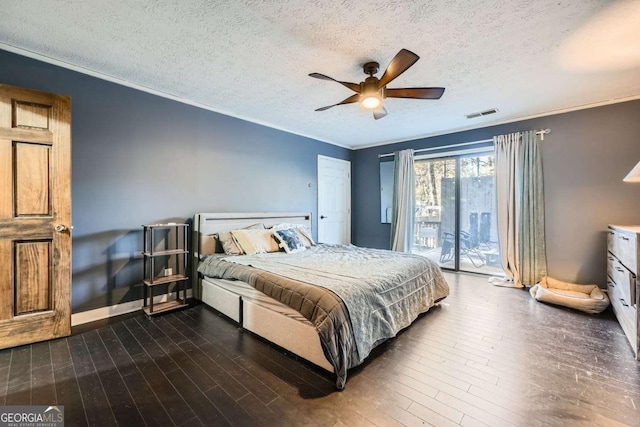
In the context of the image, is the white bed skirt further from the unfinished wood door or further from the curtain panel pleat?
the curtain panel pleat

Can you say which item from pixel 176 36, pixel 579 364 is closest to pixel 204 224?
pixel 176 36

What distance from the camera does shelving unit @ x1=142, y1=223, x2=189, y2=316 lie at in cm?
299

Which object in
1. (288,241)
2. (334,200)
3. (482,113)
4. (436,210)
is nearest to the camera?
(288,241)

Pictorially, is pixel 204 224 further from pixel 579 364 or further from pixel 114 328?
pixel 579 364

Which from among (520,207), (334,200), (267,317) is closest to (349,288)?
(267,317)

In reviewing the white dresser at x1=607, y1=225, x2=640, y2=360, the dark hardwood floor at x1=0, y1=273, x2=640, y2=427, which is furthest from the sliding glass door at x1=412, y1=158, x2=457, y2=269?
the dark hardwood floor at x1=0, y1=273, x2=640, y2=427

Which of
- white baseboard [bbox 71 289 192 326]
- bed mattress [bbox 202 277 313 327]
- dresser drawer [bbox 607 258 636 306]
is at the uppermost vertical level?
dresser drawer [bbox 607 258 636 306]

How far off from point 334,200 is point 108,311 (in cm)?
417

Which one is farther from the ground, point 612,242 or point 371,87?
point 371,87

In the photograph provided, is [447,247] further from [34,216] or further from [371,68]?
[34,216]

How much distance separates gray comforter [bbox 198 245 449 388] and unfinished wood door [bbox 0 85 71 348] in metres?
1.33

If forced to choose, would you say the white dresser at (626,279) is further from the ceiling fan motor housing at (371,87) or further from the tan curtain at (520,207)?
the ceiling fan motor housing at (371,87)

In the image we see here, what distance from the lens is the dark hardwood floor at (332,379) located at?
155 centimetres

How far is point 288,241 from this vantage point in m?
3.77
